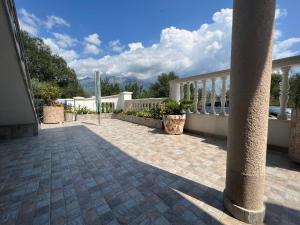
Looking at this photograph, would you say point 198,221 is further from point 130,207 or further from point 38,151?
point 38,151

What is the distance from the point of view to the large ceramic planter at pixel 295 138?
7.35 feet

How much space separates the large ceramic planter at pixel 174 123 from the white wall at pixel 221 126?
0.32 meters

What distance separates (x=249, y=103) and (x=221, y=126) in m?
2.87

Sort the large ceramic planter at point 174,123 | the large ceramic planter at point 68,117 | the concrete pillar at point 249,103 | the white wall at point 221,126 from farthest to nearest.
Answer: the large ceramic planter at point 68,117
the large ceramic planter at point 174,123
the white wall at point 221,126
the concrete pillar at point 249,103

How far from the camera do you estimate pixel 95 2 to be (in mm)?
6406

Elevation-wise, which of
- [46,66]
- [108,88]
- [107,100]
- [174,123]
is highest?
[46,66]

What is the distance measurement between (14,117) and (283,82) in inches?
243

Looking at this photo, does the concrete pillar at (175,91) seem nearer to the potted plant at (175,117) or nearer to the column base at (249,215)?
the potted plant at (175,117)

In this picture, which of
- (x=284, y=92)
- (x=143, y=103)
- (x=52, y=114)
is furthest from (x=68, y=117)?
(x=284, y=92)

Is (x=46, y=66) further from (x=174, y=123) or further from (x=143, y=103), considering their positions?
(x=174, y=123)

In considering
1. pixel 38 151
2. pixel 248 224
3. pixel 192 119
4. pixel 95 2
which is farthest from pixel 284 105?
pixel 95 2

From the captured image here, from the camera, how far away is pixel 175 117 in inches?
171

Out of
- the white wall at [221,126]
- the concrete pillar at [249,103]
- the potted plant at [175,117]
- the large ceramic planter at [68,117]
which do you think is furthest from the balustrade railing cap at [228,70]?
the large ceramic planter at [68,117]

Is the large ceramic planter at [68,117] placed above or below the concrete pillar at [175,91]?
below
